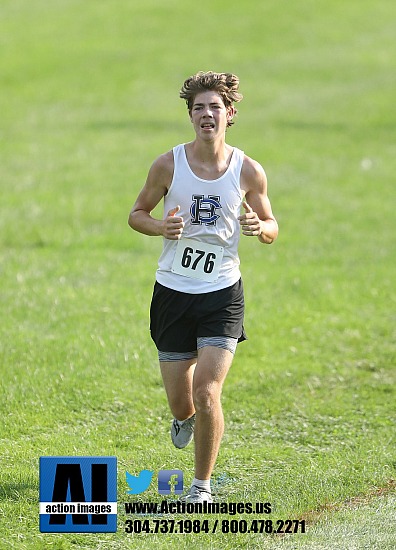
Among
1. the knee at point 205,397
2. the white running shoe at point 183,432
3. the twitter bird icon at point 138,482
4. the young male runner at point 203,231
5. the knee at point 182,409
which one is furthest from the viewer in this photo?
the white running shoe at point 183,432

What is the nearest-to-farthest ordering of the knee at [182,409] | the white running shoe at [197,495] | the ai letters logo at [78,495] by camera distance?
the ai letters logo at [78,495], the white running shoe at [197,495], the knee at [182,409]

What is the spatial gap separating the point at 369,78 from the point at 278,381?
20.2 meters

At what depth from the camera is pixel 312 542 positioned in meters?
5.82

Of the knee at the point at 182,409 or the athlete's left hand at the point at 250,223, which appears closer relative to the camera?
the athlete's left hand at the point at 250,223

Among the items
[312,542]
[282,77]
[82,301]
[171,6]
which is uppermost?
[171,6]

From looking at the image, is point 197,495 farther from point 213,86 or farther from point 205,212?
point 213,86

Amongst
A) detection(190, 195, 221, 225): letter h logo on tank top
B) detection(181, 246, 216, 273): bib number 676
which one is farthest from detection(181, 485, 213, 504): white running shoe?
detection(190, 195, 221, 225): letter h logo on tank top

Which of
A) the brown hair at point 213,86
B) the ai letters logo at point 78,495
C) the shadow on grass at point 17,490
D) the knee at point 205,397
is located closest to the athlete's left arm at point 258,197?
the brown hair at point 213,86

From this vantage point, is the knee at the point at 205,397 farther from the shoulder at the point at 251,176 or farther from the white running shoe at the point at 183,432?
the shoulder at the point at 251,176

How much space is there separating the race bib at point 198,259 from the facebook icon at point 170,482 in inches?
49.5

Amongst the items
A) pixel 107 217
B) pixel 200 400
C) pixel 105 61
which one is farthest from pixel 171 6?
pixel 200 400

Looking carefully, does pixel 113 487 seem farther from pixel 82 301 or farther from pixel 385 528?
pixel 82 301

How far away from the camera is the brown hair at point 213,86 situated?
6.49m

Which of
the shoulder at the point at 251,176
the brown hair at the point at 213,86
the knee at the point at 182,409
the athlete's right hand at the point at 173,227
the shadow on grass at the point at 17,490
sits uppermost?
the brown hair at the point at 213,86
